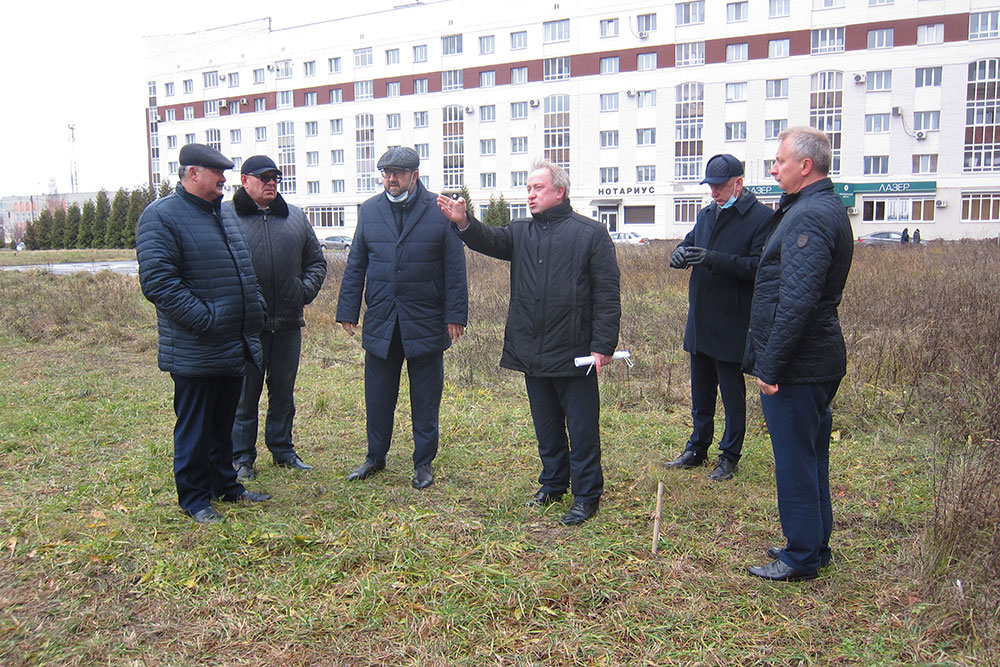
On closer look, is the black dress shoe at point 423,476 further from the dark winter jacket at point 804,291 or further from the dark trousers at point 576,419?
the dark winter jacket at point 804,291

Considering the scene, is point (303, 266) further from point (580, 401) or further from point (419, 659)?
point (419, 659)

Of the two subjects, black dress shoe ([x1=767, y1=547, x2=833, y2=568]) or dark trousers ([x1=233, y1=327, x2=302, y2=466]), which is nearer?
black dress shoe ([x1=767, y1=547, x2=833, y2=568])

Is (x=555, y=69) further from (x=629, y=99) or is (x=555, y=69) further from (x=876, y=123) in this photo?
(x=876, y=123)

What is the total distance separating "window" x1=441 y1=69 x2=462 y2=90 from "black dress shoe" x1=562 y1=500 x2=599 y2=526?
57.9 m

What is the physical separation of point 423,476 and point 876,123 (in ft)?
170

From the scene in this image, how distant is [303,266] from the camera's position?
17.5 feet

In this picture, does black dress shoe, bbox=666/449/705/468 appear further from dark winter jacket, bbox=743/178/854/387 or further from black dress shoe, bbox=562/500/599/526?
dark winter jacket, bbox=743/178/854/387

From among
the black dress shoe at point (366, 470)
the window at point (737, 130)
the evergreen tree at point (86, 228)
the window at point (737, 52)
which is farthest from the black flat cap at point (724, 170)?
the evergreen tree at point (86, 228)

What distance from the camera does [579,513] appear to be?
164 inches

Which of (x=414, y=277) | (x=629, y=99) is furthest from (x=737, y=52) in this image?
(x=414, y=277)

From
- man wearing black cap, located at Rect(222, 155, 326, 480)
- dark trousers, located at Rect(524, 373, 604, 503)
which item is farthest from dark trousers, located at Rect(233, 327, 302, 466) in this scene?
dark trousers, located at Rect(524, 373, 604, 503)

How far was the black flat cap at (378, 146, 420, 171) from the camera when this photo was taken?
4.64 meters

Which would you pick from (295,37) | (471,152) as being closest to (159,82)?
(295,37)

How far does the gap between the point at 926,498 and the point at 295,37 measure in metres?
68.4
